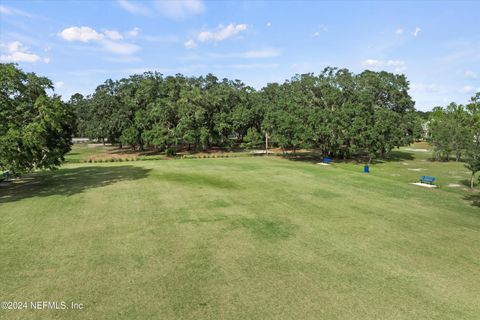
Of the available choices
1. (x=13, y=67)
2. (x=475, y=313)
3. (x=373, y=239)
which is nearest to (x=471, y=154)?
(x=373, y=239)

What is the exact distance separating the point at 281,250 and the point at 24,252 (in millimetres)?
11040

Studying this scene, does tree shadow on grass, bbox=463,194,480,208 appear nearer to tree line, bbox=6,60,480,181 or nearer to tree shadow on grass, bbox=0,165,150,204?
tree line, bbox=6,60,480,181

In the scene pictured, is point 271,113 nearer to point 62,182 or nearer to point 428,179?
point 428,179

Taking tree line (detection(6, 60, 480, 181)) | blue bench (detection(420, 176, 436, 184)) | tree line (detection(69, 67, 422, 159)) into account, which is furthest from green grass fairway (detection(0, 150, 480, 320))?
tree line (detection(69, 67, 422, 159))

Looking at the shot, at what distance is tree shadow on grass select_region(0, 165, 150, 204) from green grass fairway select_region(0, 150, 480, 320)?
0.35 metres

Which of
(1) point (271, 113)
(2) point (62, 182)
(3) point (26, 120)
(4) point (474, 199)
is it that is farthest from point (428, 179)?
(3) point (26, 120)

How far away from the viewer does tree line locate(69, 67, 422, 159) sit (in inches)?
1672

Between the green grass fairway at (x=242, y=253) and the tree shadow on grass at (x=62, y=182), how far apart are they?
35 centimetres

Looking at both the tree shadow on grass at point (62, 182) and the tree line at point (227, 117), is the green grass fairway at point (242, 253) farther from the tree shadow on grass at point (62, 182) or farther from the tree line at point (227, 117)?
the tree line at point (227, 117)

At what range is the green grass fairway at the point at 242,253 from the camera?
909cm

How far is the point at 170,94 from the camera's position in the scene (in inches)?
2334

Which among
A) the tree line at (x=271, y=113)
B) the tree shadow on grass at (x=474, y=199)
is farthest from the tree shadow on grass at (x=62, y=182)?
the tree shadow on grass at (x=474, y=199)

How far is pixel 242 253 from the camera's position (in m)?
12.5

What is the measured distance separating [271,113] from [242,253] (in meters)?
42.5
